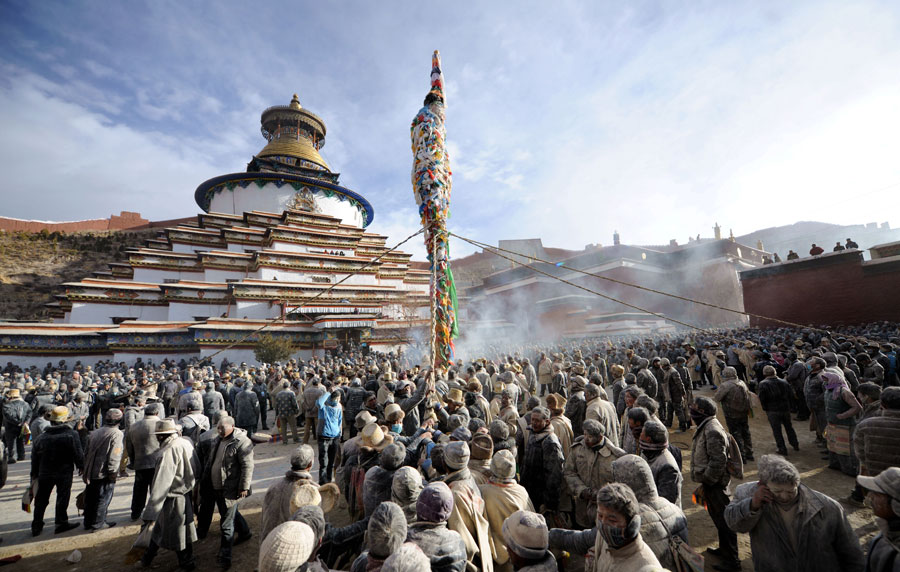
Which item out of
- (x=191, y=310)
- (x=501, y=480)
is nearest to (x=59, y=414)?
(x=501, y=480)

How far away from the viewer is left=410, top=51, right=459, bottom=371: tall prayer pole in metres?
7.34

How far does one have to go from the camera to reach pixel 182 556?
438cm

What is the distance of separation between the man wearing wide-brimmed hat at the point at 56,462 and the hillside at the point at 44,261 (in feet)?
Result: 106

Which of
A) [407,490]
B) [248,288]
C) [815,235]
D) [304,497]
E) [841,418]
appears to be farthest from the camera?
[815,235]

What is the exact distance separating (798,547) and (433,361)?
17.2ft

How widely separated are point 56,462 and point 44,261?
39.9 m

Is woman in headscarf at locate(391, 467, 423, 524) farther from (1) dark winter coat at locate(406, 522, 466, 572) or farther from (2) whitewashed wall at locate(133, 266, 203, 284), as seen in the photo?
(2) whitewashed wall at locate(133, 266, 203, 284)

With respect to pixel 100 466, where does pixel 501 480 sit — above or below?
above

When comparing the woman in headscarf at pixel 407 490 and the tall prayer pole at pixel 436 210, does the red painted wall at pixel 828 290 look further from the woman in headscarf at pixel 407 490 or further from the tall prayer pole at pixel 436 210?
the woman in headscarf at pixel 407 490

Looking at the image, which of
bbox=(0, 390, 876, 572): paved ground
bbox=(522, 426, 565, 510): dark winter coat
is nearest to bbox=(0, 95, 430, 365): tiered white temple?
bbox=(0, 390, 876, 572): paved ground

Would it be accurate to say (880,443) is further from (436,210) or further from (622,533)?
(436,210)

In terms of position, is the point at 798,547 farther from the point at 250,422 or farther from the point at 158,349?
the point at 158,349

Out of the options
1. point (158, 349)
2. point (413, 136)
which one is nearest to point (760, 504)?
point (413, 136)

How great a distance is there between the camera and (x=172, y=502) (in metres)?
4.30
